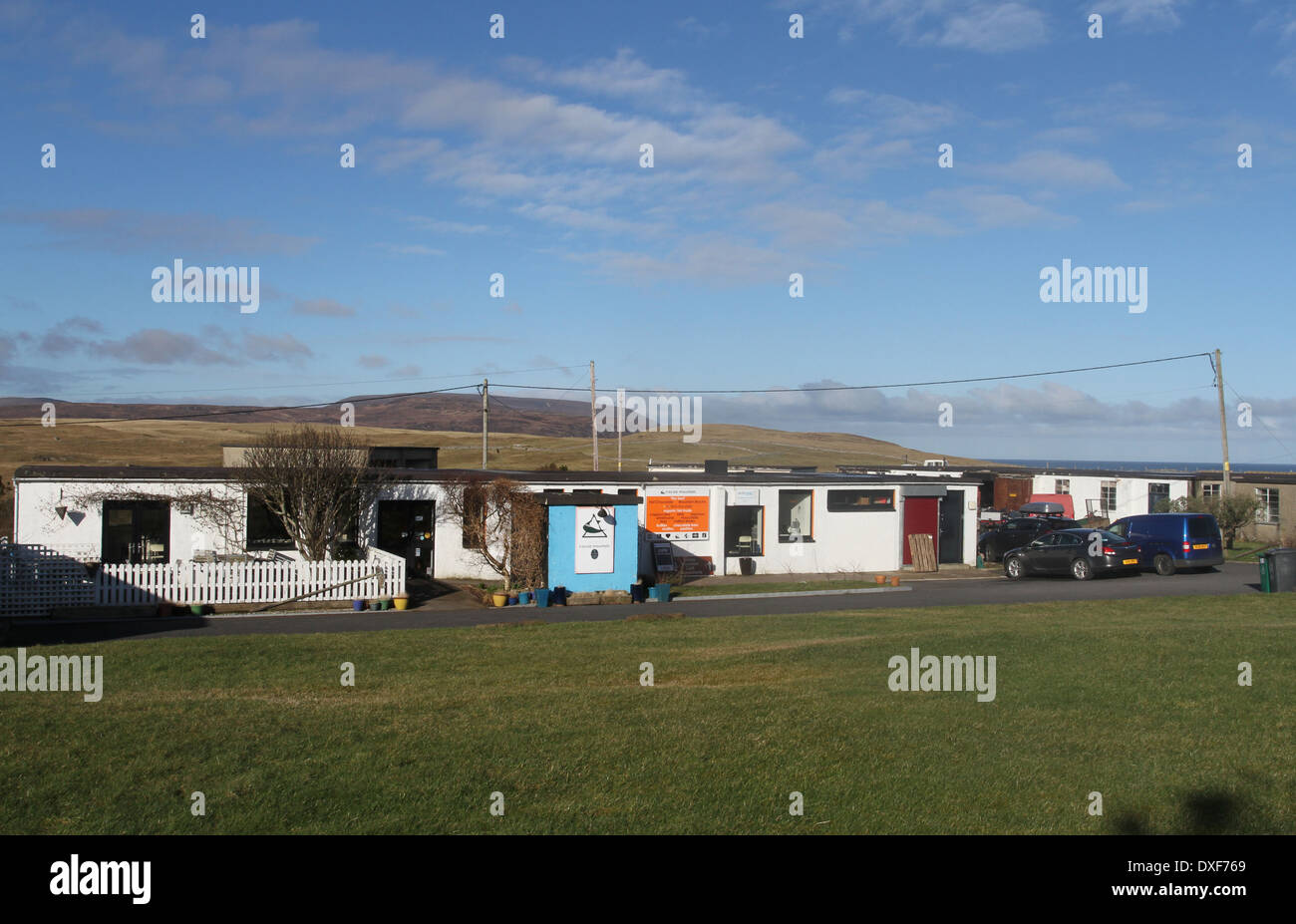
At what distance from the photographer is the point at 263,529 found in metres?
24.0

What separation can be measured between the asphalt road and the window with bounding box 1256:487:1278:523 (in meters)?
14.9

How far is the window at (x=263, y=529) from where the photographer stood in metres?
23.7

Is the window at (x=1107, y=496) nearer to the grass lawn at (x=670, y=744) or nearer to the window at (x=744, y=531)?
the window at (x=744, y=531)

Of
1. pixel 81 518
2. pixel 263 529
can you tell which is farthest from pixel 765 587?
pixel 81 518

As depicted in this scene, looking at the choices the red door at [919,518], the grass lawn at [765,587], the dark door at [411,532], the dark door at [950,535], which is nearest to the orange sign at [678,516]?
the grass lawn at [765,587]

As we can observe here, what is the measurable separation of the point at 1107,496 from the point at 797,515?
2742cm

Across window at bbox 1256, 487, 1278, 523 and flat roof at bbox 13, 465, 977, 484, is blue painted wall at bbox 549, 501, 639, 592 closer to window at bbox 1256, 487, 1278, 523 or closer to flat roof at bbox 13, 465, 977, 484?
flat roof at bbox 13, 465, 977, 484

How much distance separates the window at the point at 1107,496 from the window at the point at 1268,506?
26.8 ft

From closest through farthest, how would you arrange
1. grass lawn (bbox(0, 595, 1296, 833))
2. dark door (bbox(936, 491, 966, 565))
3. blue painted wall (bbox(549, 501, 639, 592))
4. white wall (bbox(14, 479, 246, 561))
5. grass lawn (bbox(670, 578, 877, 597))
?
grass lawn (bbox(0, 595, 1296, 833)) → white wall (bbox(14, 479, 246, 561)) → blue painted wall (bbox(549, 501, 639, 592)) → grass lawn (bbox(670, 578, 877, 597)) → dark door (bbox(936, 491, 966, 565))

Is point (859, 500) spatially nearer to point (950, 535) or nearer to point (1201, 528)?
point (950, 535)

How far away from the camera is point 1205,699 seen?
28.5 feet

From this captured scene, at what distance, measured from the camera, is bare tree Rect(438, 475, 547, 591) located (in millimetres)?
23391

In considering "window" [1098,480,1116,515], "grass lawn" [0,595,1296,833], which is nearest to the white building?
"grass lawn" [0,595,1296,833]
